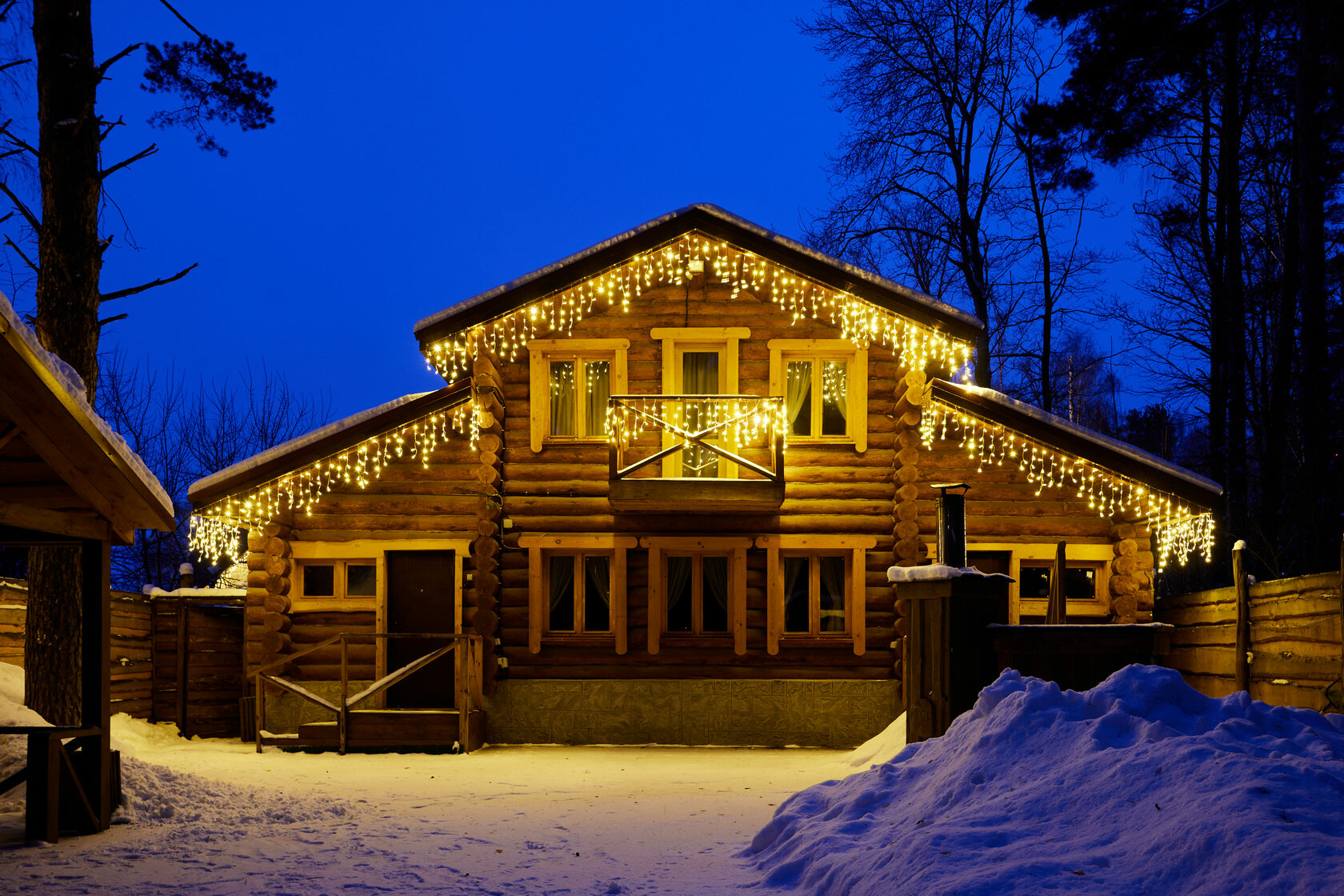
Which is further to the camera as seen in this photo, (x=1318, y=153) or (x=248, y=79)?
(x=1318, y=153)

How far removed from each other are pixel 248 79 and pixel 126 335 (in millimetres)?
161946

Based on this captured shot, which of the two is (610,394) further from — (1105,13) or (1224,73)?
(1224,73)

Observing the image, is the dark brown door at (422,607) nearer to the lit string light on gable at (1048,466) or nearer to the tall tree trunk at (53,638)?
Result: the tall tree trunk at (53,638)

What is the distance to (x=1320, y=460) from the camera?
14758 mm

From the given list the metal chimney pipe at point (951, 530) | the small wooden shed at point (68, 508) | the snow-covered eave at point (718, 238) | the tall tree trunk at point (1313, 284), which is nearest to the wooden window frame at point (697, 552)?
the snow-covered eave at point (718, 238)

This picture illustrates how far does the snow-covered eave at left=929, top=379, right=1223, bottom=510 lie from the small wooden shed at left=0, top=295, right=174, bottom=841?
10344 millimetres

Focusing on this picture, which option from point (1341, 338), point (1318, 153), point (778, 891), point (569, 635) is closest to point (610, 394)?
point (569, 635)

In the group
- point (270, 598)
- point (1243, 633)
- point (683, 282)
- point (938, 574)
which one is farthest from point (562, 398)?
point (1243, 633)

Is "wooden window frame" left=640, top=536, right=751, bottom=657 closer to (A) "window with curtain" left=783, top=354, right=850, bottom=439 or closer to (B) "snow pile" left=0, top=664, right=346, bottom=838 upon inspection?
(A) "window with curtain" left=783, top=354, right=850, bottom=439

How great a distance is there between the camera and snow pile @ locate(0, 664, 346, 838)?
7.82 metres

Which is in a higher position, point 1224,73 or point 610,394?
point 1224,73

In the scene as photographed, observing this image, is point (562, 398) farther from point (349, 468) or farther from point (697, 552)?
point (349, 468)

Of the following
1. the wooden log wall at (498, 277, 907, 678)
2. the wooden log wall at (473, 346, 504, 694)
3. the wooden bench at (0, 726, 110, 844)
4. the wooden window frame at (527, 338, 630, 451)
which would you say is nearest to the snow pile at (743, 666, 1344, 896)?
the wooden bench at (0, 726, 110, 844)

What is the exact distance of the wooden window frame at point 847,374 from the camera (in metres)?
15.0
